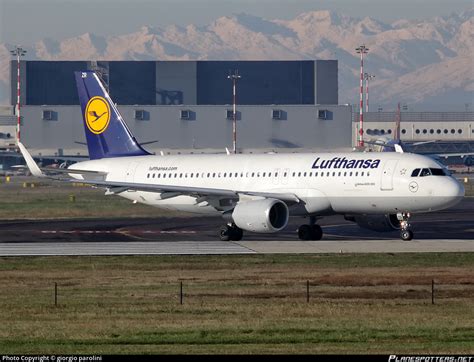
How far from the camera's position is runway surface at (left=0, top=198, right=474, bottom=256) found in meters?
50.2

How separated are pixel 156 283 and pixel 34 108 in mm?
124009

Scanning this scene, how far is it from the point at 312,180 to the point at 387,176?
364 cm

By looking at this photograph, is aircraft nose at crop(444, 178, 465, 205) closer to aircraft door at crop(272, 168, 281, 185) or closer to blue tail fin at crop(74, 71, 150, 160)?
aircraft door at crop(272, 168, 281, 185)

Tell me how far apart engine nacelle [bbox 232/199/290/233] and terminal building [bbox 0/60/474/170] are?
99.5m

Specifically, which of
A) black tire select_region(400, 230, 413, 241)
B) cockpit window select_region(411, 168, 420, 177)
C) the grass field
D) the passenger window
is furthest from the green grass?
the grass field

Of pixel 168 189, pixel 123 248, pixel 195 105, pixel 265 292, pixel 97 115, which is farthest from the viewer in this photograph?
pixel 195 105

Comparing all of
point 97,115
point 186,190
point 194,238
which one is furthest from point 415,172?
point 97,115

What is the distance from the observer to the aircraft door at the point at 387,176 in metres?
52.9

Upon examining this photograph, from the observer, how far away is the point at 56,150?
158 metres

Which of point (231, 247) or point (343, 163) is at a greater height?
point (343, 163)

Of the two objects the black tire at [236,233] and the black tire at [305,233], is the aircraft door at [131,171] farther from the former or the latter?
the black tire at [305,233]

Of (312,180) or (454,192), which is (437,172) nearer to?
(454,192)

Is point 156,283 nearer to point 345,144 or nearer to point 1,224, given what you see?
point 1,224

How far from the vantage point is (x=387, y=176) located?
53.1 m
